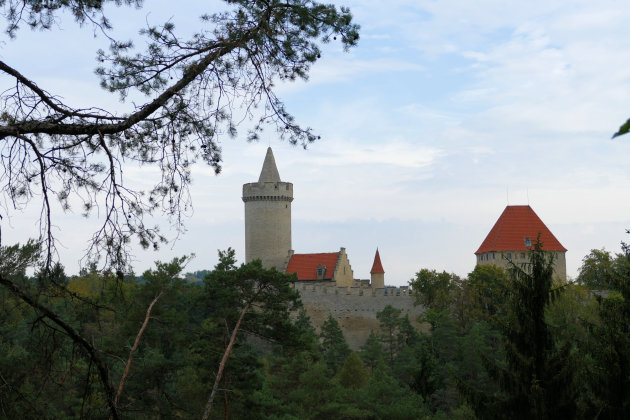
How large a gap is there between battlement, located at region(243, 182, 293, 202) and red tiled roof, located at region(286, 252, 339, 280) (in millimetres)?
A: 4030

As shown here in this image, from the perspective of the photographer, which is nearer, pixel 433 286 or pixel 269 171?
pixel 433 286

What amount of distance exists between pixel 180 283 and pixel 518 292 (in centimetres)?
1382

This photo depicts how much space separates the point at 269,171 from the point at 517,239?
55.9 ft

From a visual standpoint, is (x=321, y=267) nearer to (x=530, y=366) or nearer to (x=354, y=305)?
(x=354, y=305)

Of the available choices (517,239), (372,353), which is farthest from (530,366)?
(517,239)

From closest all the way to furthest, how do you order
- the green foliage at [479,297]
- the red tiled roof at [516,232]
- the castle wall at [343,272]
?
the green foliage at [479,297] < the castle wall at [343,272] < the red tiled roof at [516,232]

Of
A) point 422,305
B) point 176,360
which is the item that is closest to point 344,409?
point 176,360

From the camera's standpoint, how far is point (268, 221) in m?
49.4

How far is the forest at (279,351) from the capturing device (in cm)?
643

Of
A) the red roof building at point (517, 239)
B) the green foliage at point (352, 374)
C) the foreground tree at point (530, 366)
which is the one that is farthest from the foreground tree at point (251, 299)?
the red roof building at point (517, 239)

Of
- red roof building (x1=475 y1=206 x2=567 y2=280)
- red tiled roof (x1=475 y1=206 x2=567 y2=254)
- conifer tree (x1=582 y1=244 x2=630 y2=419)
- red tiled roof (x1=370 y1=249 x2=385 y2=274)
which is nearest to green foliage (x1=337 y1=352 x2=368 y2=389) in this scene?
red tiled roof (x1=370 y1=249 x2=385 y2=274)

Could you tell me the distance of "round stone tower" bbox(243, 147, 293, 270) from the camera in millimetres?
49250

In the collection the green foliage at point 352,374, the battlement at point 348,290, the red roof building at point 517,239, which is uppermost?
the red roof building at point 517,239

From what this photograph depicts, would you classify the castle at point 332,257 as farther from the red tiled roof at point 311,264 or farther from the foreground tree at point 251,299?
the foreground tree at point 251,299
